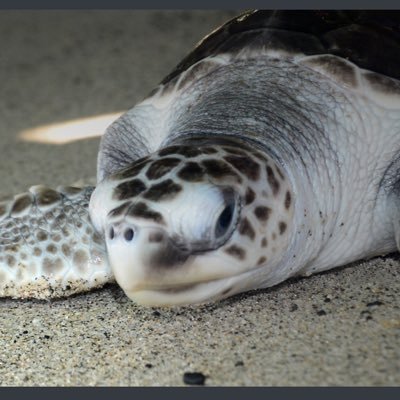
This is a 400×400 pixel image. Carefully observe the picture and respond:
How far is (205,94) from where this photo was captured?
263 cm

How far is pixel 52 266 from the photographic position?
2443 millimetres

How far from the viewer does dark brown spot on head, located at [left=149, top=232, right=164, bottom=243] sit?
1.78 meters

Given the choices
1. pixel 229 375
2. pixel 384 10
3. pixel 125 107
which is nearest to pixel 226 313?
pixel 229 375

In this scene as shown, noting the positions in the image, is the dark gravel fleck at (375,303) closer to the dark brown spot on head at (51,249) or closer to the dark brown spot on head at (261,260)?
the dark brown spot on head at (261,260)

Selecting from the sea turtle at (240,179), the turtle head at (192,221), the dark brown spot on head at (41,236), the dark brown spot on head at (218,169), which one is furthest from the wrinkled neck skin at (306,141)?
the dark brown spot on head at (41,236)

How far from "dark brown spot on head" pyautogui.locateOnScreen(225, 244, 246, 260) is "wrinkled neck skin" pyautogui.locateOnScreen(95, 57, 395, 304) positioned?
149 mm

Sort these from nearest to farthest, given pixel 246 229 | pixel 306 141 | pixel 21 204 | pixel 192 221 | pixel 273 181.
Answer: pixel 192 221 < pixel 246 229 < pixel 273 181 < pixel 306 141 < pixel 21 204

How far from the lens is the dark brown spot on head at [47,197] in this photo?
2676 millimetres

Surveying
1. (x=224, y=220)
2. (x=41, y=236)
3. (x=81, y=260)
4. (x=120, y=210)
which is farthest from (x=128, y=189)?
(x=41, y=236)

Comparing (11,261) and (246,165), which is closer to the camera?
(246,165)

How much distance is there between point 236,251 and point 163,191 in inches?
10.2

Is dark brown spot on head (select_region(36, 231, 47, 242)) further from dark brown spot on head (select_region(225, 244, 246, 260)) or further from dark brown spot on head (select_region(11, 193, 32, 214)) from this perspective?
dark brown spot on head (select_region(225, 244, 246, 260))

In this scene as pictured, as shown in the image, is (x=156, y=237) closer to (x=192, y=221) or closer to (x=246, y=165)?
(x=192, y=221)

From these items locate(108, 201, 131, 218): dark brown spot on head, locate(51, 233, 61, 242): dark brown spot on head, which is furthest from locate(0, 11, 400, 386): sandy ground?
locate(108, 201, 131, 218): dark brown spot on head
